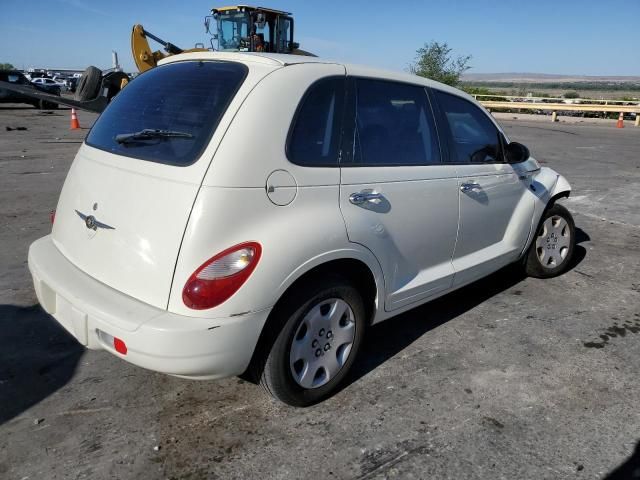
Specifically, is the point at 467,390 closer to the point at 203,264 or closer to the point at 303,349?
the point at 303,349

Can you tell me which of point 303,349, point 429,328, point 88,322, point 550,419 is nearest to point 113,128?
point 88,322

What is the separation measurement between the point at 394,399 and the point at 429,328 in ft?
3.34

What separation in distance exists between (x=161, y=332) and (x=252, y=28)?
14933 millimetres

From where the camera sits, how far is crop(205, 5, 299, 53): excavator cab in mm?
15375

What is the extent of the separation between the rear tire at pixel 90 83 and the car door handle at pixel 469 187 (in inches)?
503

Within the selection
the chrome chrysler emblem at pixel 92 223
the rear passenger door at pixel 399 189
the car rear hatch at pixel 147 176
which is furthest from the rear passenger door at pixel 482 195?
the chrome chrysler emblem at pixel 92 223

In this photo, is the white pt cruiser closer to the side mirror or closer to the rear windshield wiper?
the rear windshield wiper

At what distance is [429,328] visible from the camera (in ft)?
12.6

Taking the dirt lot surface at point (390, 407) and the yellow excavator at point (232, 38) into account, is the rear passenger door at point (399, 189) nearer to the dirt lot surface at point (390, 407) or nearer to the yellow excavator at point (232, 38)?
the dirt lot surface at point (390, 407)

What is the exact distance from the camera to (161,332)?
7.36 ft

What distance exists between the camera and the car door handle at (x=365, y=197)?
9.07 feet

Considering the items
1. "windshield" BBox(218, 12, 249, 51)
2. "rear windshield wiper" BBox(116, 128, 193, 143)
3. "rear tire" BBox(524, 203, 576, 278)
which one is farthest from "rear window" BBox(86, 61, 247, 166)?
"windshield" BBox(218, 12, 249, 51)

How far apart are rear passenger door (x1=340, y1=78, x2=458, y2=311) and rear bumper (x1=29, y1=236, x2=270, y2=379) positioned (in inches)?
31.8

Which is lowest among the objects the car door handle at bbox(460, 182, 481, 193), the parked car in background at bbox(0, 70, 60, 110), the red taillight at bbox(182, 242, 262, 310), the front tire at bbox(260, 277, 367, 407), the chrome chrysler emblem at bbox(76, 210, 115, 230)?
the front tire at bbox(260, 277, 367, 407)
